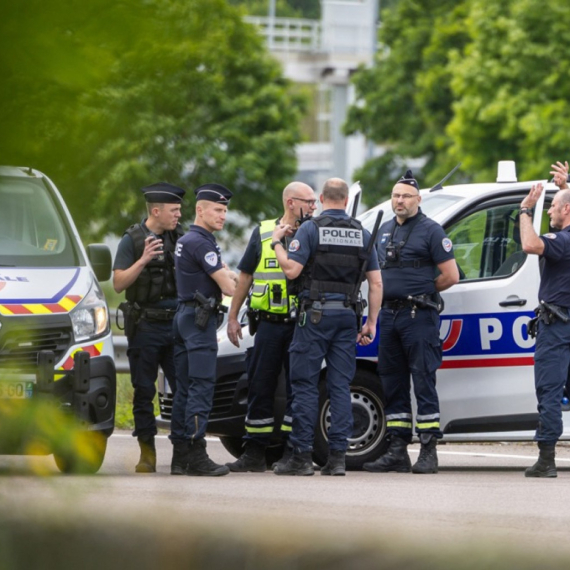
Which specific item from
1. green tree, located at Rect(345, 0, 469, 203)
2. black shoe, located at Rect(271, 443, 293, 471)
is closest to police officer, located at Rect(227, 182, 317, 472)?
black shoe, located at Rect(271, 443, 293, 471)

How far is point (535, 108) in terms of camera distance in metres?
31.8

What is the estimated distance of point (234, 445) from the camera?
9102 millimetres

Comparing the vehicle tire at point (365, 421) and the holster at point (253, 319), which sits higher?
the holster at point (253, 319)

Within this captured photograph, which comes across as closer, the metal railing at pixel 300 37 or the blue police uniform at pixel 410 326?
the blue police uniform at pixel 410 326

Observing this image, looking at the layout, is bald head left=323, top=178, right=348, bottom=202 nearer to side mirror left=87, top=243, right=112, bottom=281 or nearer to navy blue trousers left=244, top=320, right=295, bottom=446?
navy blue trousers left=244, top=320, right=295, bottom=446

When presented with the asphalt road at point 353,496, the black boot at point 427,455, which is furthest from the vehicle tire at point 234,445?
the black boot at point 427,455

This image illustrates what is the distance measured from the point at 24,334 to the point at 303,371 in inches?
228

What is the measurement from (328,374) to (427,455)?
0.86 meters

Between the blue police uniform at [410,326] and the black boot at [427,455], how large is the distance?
4 cm

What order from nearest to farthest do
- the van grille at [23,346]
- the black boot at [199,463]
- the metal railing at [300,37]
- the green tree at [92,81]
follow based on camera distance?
the green tree at [92,81], the van grille at [23,346], the black boot at [199,463], the metal railing at [300,37]

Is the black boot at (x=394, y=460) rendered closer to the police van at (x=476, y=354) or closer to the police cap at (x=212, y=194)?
the police van at (x=476, y=354)

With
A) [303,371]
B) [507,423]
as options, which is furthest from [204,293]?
[507,423]

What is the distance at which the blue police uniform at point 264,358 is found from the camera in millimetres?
8008

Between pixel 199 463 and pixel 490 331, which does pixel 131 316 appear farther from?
pixel 490 331
